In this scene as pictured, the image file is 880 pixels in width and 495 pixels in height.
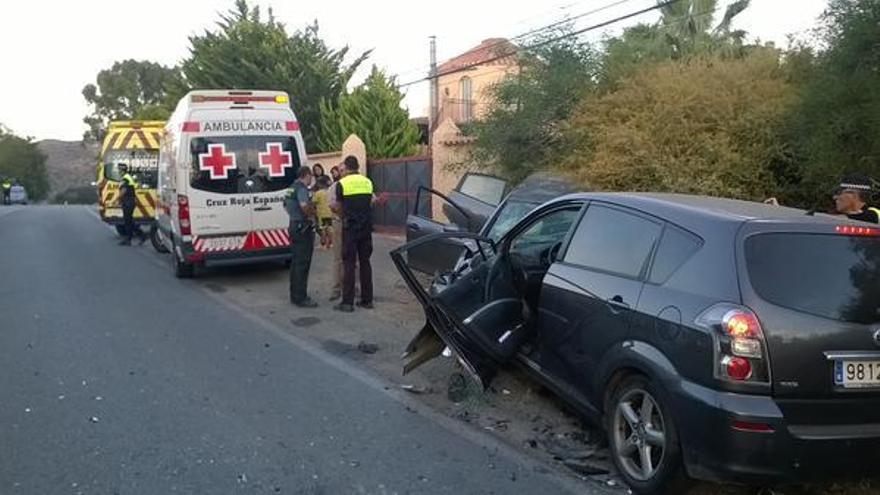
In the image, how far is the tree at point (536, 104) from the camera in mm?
10703

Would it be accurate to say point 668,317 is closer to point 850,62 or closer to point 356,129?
point 850,62

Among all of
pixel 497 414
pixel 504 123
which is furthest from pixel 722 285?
pixel 504 123

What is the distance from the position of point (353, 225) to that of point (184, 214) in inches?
127

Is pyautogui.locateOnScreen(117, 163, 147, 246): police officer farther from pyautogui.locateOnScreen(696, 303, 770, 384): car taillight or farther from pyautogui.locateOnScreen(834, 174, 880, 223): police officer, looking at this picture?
pyautogui.locateOnScreen(696, 303, 770, 384): car taillight

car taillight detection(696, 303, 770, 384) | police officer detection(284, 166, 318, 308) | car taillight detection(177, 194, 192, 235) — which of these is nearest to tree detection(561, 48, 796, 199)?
police officer detection(284, 166, 318, 308)

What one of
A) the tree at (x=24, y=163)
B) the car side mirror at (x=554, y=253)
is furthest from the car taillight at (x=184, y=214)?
the tree at (x=24, y=163)

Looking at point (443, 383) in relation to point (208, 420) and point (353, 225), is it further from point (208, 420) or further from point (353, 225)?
point (353, 225)

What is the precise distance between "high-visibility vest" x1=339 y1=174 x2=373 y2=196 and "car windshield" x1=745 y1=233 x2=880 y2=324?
598 cm

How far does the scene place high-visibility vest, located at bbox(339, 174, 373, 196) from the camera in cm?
922

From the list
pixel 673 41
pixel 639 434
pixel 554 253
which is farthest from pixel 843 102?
pixel 673 41

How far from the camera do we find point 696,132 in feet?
29.2

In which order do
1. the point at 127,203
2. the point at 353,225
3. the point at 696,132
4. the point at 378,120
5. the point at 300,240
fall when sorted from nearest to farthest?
the point at 696,132
the point at 353,225
the point at 300,240
the point at 127,203
the point at 378,120

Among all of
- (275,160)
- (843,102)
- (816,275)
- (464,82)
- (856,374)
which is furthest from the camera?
(464,82)

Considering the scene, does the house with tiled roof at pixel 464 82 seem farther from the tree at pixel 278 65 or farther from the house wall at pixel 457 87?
the tree at pixel 278 65
